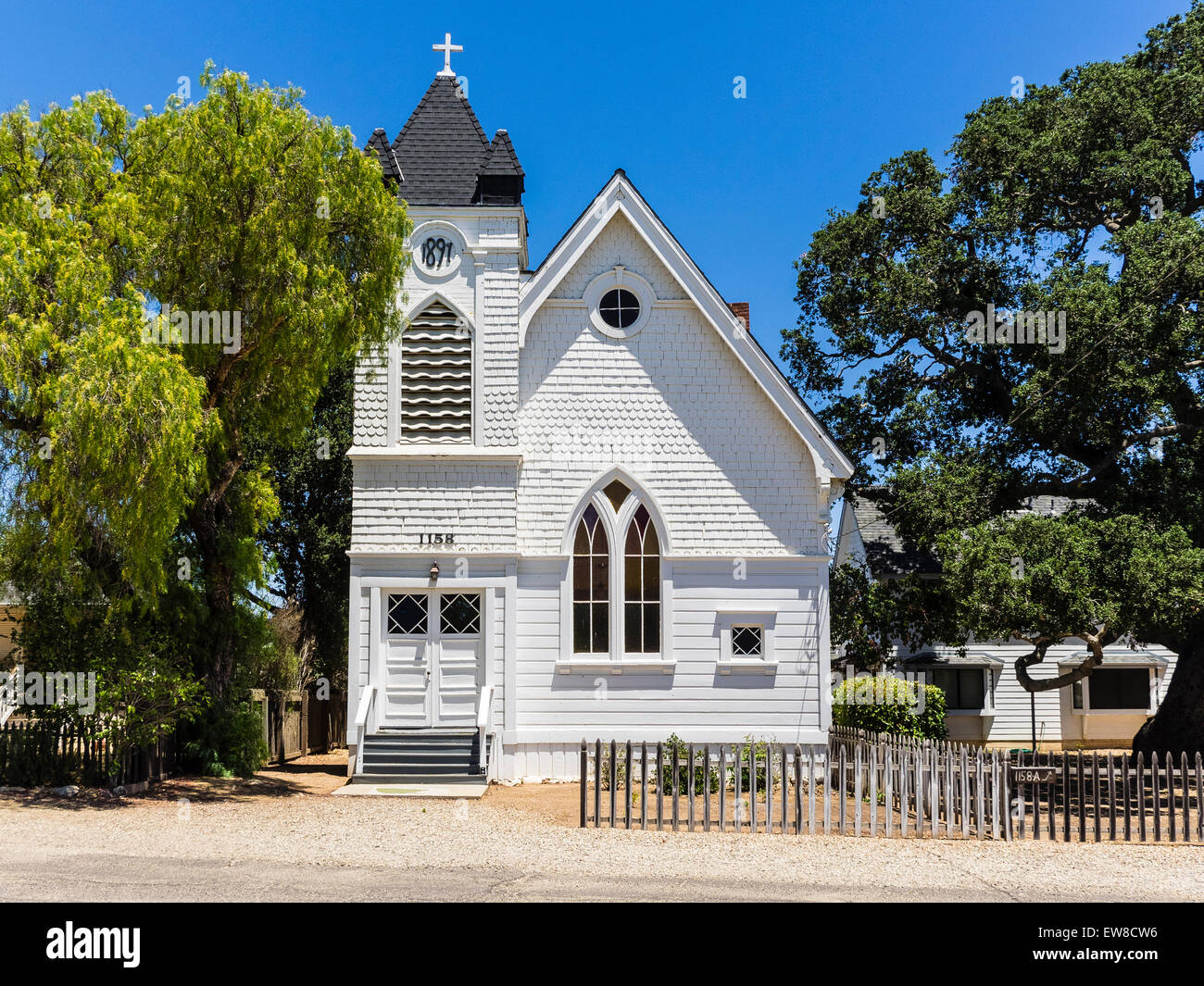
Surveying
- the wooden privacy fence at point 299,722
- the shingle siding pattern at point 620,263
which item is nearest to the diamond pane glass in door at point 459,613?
the wooden privacy fence at point 299,722

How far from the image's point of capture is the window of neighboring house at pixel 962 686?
32.0 metres

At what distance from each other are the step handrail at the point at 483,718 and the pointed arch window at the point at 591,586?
5.87 feet

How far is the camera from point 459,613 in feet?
65.1

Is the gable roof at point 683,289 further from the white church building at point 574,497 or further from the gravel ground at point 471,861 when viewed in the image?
the gravel ground at point 471,861

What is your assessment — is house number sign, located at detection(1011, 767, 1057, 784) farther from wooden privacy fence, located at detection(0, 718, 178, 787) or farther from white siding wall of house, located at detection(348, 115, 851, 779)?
wooden privacy fence, located at detection(0, 718, 178, 787)

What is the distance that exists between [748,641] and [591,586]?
3.00m

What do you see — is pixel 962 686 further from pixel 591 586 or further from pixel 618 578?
pixel 591 586

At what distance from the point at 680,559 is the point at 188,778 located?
29.2 ft

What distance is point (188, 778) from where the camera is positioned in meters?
17.7

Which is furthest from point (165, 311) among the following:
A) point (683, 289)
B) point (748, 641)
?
point (748, 641)

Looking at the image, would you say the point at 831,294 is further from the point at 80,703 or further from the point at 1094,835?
the point at 80,703
